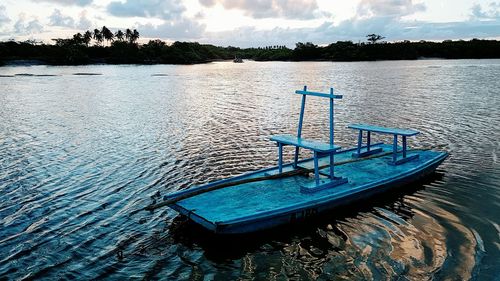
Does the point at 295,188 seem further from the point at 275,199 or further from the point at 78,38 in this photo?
the point at 78,38

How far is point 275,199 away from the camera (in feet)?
34.9

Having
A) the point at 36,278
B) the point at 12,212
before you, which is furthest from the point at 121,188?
the point at 36,278

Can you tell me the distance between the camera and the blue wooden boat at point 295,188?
970 cm

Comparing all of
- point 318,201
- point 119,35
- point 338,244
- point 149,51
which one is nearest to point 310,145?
point 318,201

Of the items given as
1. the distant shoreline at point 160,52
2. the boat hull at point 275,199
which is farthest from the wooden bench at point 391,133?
the distant shoreline at point 160,52

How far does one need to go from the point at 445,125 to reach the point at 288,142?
55.3 ft

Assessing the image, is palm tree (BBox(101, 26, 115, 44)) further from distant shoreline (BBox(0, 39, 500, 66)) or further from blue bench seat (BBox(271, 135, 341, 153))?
blue bench seat (BBox(271, 135, 341, 153))

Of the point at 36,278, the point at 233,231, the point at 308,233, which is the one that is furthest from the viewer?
the point at 308,233

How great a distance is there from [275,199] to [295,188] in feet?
3.77

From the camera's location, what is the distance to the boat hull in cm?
948

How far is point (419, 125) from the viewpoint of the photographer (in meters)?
25.0

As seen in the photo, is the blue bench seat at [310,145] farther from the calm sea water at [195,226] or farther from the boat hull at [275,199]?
the calm sea water at [195,226]

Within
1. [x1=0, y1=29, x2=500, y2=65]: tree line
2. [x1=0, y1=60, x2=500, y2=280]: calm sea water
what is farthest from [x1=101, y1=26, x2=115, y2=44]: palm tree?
[x1=0, y1=60, x2=500, y2=280]: calm sea water

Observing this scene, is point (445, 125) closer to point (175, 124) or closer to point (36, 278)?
point (175, 124)
